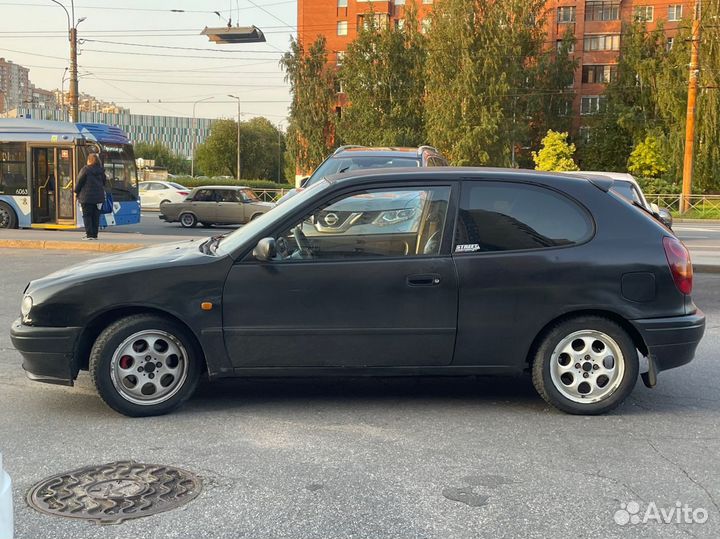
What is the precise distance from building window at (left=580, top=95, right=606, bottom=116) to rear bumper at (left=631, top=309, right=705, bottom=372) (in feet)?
198

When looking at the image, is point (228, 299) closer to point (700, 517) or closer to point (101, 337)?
point (101, 337)

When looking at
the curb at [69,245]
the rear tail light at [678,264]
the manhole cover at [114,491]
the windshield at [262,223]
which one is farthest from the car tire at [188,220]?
the manhole cover at [114,491]

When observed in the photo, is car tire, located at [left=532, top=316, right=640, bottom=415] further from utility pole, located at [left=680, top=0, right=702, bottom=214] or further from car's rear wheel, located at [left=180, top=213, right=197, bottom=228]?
utility pole, located at [left=680, top=0, right=702, bottom=214]

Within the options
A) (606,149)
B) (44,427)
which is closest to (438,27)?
(606,149)

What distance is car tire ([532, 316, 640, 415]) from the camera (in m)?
5.02

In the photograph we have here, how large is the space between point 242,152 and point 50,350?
9215 cm

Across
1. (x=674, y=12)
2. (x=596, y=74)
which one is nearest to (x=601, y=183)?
(x=596, y=74)

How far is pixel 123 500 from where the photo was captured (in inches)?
144

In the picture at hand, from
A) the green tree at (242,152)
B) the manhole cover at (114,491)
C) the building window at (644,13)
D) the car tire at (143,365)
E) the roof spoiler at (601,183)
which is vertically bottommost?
the manhole cover at (114,491)

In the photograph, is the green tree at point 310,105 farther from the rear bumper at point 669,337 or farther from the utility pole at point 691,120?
the rear bumper at point 669,337

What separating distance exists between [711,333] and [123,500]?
6293 mm

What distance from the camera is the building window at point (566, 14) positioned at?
6375 centimetres

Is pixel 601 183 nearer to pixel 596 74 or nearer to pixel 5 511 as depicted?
pixel 5 511

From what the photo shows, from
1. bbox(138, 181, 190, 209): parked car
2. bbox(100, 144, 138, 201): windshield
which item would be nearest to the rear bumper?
bbox(100, 144, 138, 201): windshield
